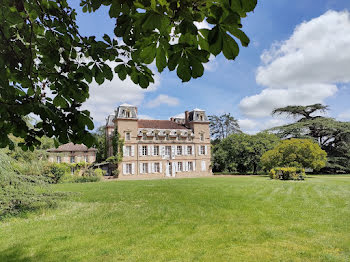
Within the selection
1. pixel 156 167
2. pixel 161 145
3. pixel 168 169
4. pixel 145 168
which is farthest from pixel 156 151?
pixel 168 169

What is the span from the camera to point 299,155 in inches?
902

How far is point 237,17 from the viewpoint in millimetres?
1062

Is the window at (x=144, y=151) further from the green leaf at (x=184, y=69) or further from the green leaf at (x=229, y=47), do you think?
the green leaf at (x=229, y=47)

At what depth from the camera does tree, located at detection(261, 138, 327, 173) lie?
2255 centimetres

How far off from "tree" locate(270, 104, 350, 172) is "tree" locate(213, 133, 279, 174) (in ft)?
9.36

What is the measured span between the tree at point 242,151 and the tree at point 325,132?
2.85m

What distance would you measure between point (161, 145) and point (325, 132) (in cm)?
2276

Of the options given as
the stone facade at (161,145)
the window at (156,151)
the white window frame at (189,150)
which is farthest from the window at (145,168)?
the white window frame at (189,150)

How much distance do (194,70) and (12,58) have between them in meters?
1.81

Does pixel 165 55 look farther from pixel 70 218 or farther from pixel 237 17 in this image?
pixel 70 218

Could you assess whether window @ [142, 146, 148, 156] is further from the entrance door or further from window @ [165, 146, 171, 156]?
the entrance door

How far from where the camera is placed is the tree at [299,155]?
74.0ft

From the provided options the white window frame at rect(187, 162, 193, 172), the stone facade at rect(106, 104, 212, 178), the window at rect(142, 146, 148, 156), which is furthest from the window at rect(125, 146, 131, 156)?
the white window frame at rect(187, 162, 193, 172)

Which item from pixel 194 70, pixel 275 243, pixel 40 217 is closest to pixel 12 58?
pixel 194 70
